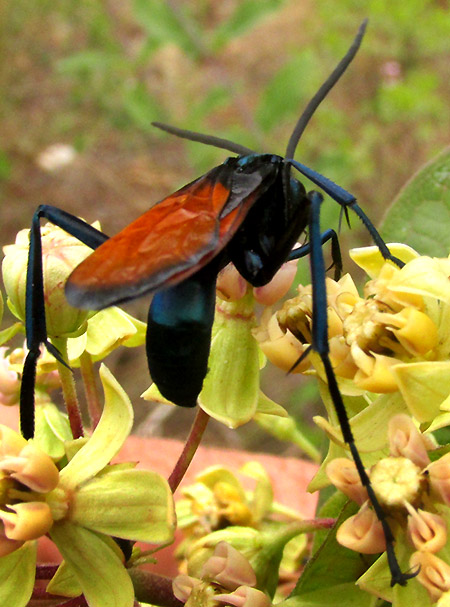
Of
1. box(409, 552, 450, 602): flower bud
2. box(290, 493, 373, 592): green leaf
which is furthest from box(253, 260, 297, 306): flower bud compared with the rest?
box(409, 552, 450, 602): flower bud

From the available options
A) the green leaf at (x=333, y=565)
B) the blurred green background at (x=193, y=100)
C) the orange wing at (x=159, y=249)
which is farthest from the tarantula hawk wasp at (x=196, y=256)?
the blurred green background at (x=193, y=100)

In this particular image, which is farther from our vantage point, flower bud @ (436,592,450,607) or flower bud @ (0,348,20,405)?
flower bud @ (0,348,20,405)

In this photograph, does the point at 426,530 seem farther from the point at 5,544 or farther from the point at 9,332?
the point at 9,332

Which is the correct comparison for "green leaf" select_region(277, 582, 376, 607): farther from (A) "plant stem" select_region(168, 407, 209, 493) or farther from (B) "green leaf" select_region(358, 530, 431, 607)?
(A) "plant stem" select_region(168, 407, 209, 493)

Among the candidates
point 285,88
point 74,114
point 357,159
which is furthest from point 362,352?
point 74,114

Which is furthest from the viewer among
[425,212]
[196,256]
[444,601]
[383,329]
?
[425,212]

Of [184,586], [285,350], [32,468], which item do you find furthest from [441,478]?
[32,468]

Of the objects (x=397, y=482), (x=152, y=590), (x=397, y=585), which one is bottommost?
(x=152, y=590)
